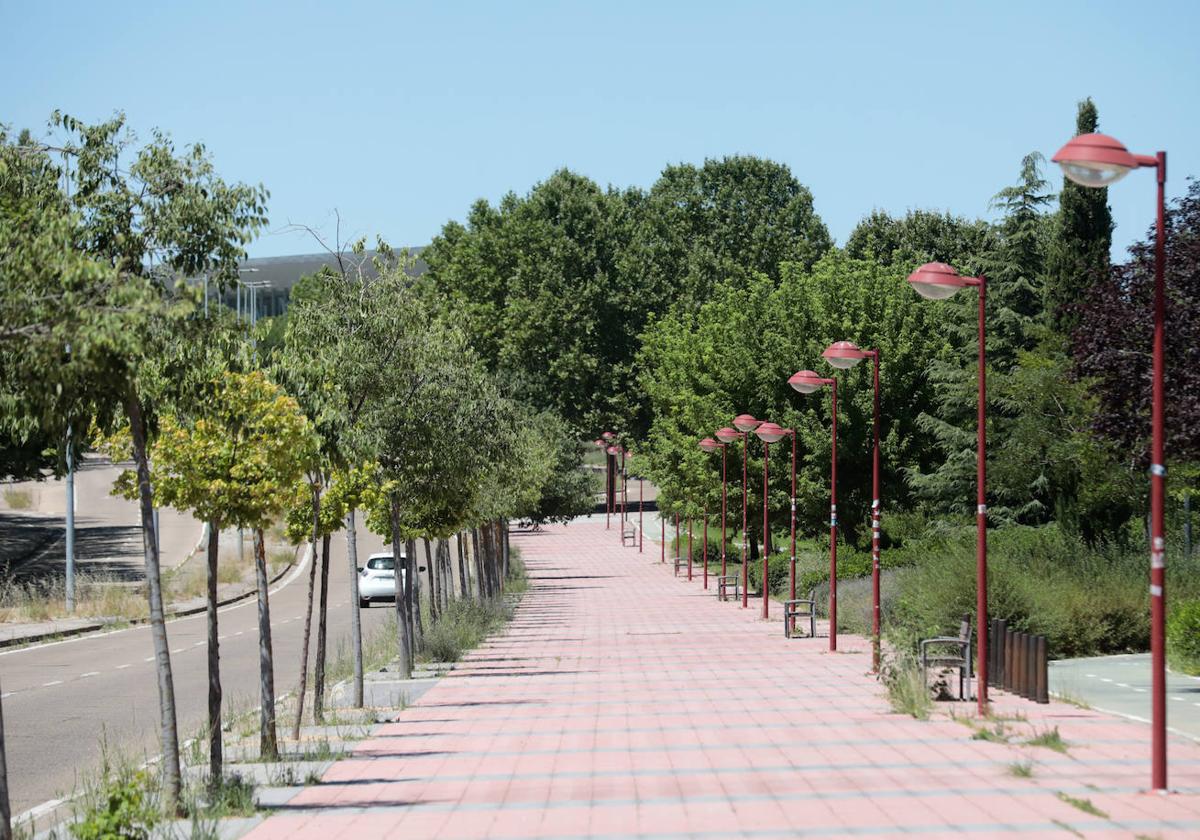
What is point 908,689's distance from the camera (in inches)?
704

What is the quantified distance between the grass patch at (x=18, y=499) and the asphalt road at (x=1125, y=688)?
65497mm

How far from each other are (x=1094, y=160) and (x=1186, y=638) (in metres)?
12.6

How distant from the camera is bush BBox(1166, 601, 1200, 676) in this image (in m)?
22.1

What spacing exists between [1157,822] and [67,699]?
15.4m

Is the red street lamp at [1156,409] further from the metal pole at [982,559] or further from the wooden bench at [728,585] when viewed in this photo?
the wooden bench at [728,585]

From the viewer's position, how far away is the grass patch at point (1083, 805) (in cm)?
1076

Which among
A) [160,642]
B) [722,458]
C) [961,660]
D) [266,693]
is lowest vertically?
[961,660]

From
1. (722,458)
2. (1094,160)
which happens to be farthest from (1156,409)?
(722,458)

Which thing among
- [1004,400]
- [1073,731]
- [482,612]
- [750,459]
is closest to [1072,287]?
[1004,400]

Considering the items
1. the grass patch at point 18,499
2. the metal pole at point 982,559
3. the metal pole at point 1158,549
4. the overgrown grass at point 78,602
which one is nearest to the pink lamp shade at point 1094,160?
the metal pole at point 1158,549

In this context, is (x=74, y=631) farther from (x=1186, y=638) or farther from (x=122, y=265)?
(x=122, y=265)

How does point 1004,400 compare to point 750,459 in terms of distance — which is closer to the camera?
point 1004,400

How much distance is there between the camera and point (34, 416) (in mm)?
9891

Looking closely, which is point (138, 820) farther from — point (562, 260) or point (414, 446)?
point (562, 260)
